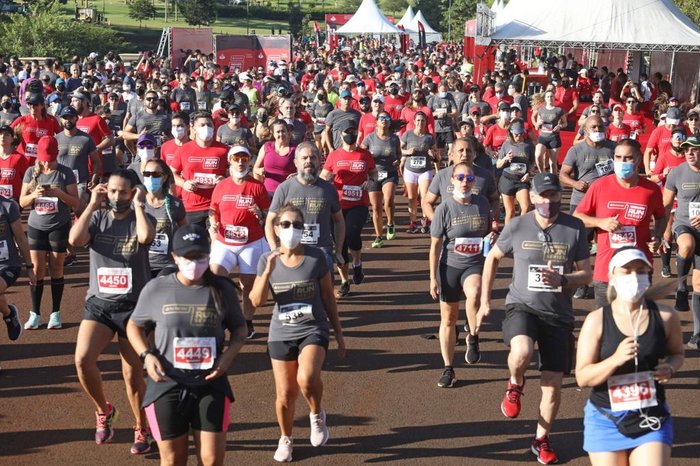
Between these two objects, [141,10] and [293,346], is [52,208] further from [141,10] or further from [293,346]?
[141,10]

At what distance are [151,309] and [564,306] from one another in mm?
2958

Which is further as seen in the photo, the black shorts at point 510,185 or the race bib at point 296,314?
the black shorts at point 510,185

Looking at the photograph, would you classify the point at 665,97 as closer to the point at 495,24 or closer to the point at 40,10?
the point at 495,24

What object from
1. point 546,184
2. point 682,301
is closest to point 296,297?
point 546,184

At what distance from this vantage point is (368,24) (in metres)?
48.8

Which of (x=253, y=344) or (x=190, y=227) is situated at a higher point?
(x=190, y=227)

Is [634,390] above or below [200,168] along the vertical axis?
below

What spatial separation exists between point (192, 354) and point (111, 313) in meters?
1.63

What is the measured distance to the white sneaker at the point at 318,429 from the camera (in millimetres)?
7293

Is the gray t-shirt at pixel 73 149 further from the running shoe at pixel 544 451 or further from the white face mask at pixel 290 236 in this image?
the running shoe at pixel 544 451

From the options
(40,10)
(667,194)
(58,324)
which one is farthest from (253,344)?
(40,10)

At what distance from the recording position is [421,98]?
691 inches

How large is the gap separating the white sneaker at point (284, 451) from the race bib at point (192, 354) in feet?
4.83

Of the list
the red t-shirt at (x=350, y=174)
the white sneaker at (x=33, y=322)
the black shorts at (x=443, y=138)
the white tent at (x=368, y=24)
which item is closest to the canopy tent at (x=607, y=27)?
the black shorts at (x=443, y=138)
